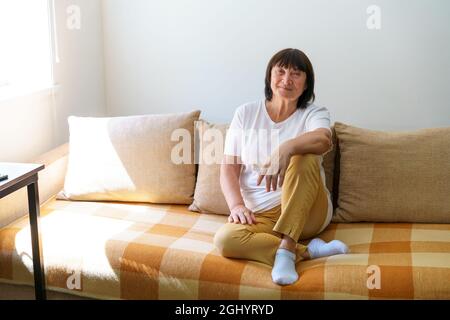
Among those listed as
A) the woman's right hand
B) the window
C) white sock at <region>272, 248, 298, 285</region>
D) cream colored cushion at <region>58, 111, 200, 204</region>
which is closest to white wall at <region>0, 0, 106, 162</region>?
the window

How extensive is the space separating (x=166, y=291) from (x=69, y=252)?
0.38 meters

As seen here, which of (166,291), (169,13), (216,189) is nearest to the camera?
(166,291)

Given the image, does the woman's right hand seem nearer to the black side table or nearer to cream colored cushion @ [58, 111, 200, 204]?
cream colored cushion @ [58, 111, 200, 204]

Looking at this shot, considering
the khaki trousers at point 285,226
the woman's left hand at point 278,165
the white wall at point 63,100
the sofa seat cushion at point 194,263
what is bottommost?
the sofa seat cushion at point 194,263

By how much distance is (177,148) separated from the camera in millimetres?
2545

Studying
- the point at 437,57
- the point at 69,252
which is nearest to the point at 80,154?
the point at 69,252

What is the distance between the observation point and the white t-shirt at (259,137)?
217 cm

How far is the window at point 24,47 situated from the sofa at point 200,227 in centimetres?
28

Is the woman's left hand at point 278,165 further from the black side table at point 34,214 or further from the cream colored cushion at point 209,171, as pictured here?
the black side table at point 34,214

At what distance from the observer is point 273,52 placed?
9.14 feet

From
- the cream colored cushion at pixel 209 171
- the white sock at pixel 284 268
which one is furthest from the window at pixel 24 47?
the white sock at pixel 284 268

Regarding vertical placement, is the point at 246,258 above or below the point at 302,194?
below

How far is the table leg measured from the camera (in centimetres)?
203

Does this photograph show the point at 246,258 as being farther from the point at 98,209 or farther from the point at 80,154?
the point at 80,154
